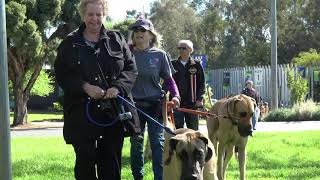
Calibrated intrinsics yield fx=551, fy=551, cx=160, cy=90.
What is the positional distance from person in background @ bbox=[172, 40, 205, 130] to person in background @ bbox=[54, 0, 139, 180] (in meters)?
3.44

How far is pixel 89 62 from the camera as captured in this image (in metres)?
4.81

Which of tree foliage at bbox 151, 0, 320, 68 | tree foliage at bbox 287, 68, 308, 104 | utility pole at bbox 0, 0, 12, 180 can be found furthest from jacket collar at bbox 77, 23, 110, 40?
tree foliage at bbox 151, 0, 320, 68

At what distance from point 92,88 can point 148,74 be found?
196 centimetres

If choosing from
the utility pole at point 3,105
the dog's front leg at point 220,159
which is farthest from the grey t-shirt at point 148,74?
the utility pole at point 3,105

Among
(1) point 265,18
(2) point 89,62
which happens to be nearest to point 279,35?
(1) point 265,18

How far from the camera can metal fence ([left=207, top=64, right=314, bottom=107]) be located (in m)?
29.4

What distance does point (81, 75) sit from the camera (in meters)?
4.78

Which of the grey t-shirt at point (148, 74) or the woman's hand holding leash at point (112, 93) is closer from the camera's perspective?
the woman's hand holding leash at point (112, 93)

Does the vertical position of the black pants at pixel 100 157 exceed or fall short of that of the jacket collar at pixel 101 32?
it falls short

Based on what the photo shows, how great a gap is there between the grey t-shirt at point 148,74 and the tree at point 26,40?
64.3ft

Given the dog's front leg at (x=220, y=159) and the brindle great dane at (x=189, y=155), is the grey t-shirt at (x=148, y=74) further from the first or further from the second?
the dog's front leg at (x=220, y=159)

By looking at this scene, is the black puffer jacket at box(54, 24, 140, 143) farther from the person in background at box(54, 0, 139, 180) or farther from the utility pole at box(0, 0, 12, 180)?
the utility pole at box(0, 0, 12, 180)

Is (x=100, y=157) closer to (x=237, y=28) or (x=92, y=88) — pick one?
(x=92, y=88)

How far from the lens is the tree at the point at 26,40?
25453 millimetres
